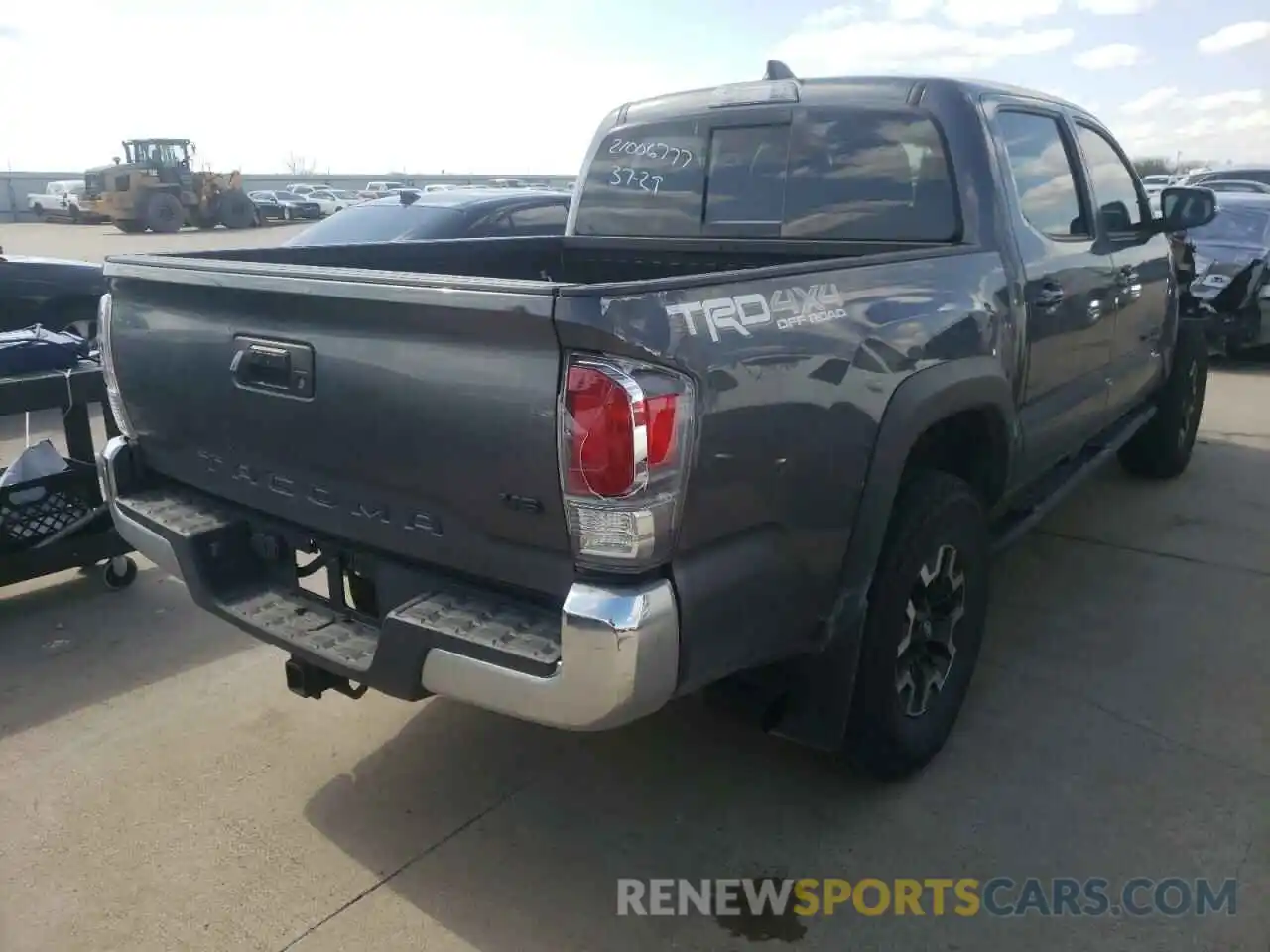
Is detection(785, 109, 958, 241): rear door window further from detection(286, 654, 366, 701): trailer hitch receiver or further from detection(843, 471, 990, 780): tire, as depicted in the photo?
detection(286, 654, 366, 701): trailer hitch receiver

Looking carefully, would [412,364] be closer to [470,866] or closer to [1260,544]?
[470,866]

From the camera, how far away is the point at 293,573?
2.80 meters

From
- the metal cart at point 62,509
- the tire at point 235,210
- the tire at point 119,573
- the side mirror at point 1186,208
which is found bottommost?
the tire at point 119,573

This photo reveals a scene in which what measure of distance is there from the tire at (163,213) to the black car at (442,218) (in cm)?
3004

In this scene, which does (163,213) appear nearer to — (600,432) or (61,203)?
(61,203)

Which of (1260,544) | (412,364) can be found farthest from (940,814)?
(1260,544)

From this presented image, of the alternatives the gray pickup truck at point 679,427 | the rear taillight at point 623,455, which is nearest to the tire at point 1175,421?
the gray pickup truck at point 679,427

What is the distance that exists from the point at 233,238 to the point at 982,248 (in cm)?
3383

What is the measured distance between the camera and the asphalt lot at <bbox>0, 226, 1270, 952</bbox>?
251 centimetres

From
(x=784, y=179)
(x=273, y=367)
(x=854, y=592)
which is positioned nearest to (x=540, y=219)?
(x=784, y=179)

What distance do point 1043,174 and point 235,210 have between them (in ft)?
123

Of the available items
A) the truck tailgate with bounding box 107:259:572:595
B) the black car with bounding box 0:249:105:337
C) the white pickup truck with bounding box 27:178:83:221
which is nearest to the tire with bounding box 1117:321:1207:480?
the truck tailgate with bounding box 107:259:572:595

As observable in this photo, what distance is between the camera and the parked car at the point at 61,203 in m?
39.2

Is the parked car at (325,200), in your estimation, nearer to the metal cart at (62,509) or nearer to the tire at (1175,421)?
the metal cart at (62,509)
